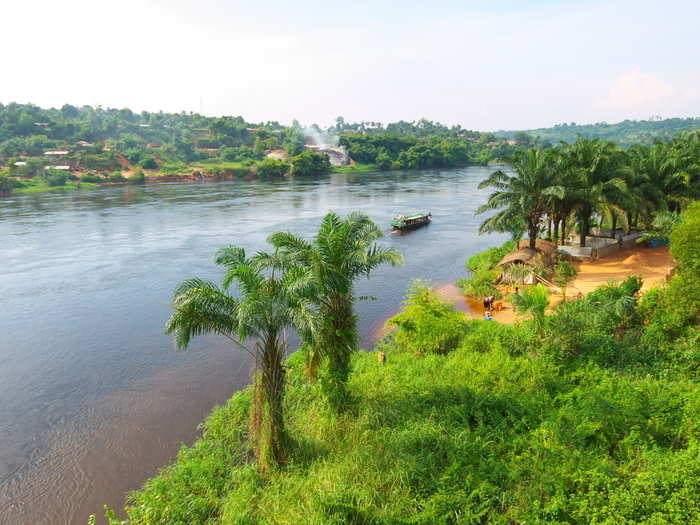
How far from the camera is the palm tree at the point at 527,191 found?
31.7 metres

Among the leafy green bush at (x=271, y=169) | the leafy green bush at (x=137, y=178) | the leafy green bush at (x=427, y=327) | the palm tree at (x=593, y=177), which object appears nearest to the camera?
the leafy green bush at (x=427, y=327)

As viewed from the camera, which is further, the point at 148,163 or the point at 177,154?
the point at 177,154

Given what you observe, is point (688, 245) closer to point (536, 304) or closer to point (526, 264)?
point (536, 304)

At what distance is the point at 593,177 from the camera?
1304 inches

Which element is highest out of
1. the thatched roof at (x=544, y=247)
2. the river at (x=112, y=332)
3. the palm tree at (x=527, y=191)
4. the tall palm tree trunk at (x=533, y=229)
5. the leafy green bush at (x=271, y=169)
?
the leafy green bush at (x=271, y=169)

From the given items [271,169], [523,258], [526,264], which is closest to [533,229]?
[523,258]

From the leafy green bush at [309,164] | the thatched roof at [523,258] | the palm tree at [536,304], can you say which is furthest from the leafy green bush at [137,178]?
the palm tree at [536,304]

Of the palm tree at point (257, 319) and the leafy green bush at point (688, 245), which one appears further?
the leafy green bush at point (688, 245)

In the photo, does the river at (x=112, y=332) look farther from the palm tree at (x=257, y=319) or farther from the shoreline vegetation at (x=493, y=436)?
the palm tree at (x=257, y=319)

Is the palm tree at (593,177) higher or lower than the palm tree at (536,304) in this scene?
higher

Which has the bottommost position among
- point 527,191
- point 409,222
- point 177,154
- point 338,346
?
point 409,222

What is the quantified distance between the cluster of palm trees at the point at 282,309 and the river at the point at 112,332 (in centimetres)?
598

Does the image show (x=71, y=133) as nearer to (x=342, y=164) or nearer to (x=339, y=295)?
(x=342, y=164)

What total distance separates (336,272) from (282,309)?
2.38 metres
